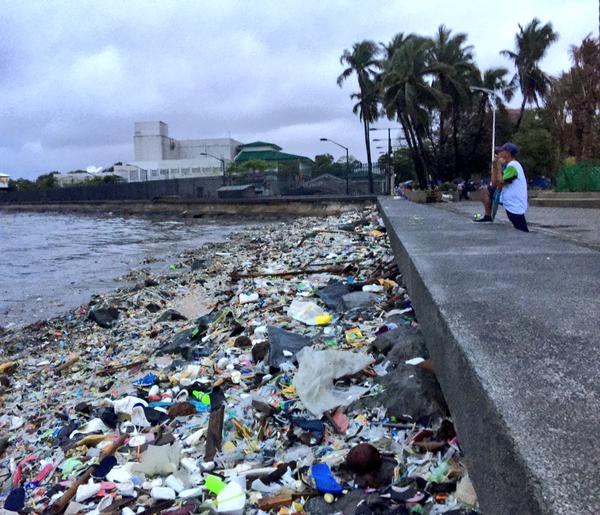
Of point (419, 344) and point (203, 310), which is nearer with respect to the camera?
point (419, 344)

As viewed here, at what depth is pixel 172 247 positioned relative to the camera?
61.1 feet

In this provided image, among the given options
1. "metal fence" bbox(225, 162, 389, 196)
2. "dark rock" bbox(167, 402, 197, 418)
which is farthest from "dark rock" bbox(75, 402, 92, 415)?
"metal fence" bbox(225, 162, 389, 196)

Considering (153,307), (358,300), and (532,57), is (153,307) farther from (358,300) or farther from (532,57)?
(532,57)

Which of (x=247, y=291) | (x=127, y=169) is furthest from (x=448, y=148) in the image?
(x=127, y=169)

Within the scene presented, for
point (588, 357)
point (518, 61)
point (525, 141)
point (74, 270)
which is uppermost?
point (518, 61)

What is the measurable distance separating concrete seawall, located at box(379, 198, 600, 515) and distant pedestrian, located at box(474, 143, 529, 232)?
11.5ft

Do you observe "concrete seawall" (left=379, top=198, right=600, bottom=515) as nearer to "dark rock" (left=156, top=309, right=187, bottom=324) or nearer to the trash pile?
the trash pile

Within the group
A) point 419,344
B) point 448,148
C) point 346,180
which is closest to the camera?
point 419,344

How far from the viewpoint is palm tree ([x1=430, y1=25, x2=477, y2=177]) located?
36.5m

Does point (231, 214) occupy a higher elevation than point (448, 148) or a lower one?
lower

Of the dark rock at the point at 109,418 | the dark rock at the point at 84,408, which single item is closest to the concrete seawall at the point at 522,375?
the dark rock at the point at 109,418

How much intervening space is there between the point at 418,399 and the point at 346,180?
43.7 metres

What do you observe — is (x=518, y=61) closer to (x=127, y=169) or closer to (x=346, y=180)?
(x=346, y=180)

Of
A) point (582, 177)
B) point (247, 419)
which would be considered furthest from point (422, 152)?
point (247, 419)
